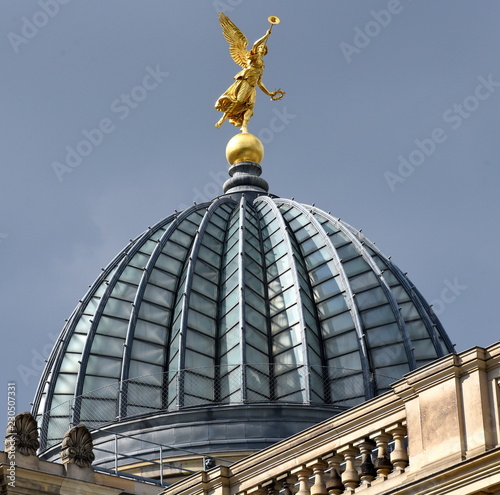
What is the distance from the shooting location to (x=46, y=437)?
4950 cm

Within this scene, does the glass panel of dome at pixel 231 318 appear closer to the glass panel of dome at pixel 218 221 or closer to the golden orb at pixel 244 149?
the glass panel of dome at pixel 218 221

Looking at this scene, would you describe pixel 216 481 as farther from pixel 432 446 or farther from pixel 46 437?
pixel 46 437

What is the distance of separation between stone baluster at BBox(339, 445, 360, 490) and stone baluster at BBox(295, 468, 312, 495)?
0.68 metres

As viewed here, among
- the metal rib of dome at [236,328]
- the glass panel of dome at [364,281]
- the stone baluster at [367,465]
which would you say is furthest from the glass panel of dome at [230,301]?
the stone baluster at [367,465]

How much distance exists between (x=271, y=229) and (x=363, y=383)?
32.2 feet

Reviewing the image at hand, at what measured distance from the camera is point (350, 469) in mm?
19906

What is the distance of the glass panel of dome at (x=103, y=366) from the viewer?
50.0 metres

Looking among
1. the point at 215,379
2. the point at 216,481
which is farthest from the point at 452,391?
the point at 215,379

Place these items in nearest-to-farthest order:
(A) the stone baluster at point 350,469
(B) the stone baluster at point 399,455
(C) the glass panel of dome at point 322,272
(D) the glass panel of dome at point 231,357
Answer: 1. (B) the stone baluster at point 399,455
2. (A) the stone baluster at point 350,469
3. (D) the glass panel of dome at point 231,357
4. (C) the glass panel of dome at point 322,272

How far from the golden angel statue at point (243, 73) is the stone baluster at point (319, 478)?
42.1 meters

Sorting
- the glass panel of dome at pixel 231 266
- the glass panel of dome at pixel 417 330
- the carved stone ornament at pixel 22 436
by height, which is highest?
the glass panel of dome at pixel 231 266

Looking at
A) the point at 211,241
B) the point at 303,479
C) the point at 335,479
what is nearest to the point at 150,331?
the point at 211,241

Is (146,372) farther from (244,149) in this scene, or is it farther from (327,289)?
(244,149)

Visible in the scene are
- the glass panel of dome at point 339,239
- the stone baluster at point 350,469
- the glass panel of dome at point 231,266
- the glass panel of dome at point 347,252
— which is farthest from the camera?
the glass panel of dome at point 339,239
